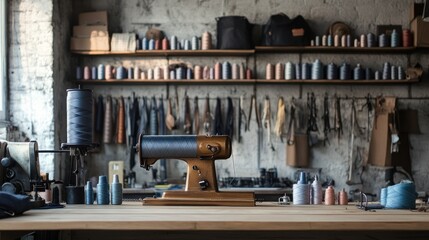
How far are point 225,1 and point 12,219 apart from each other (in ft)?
15.2

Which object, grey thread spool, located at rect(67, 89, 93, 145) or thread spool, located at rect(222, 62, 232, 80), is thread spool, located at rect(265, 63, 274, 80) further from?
grey thread spool, located at rect(67, 89, 93, 145)

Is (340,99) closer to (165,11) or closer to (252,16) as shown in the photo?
(252,16)

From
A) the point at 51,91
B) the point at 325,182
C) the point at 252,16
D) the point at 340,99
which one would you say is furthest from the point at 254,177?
the point at 51,91

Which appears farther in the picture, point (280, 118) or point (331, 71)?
point (280, 118)

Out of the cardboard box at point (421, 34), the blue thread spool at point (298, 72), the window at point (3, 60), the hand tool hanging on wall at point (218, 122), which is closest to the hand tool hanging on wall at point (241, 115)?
the hand tool hanging on wall at point (218, 122)

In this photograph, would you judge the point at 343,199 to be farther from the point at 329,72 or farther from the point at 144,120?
the point at 144,120

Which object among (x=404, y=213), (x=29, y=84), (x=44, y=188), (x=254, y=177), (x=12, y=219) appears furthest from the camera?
(x=254, y=177)

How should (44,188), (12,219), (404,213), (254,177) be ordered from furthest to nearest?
(254,177) < (44,188) < (404,213) < (12,219)

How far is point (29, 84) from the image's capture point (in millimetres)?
5441

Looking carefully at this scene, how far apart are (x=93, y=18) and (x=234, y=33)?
1.68 meters

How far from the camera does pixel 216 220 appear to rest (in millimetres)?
2156

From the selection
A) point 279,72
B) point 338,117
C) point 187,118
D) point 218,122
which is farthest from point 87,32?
point 338,117

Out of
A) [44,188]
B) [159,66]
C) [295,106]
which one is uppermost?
[159,66]

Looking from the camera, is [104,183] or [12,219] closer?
[12,219]
